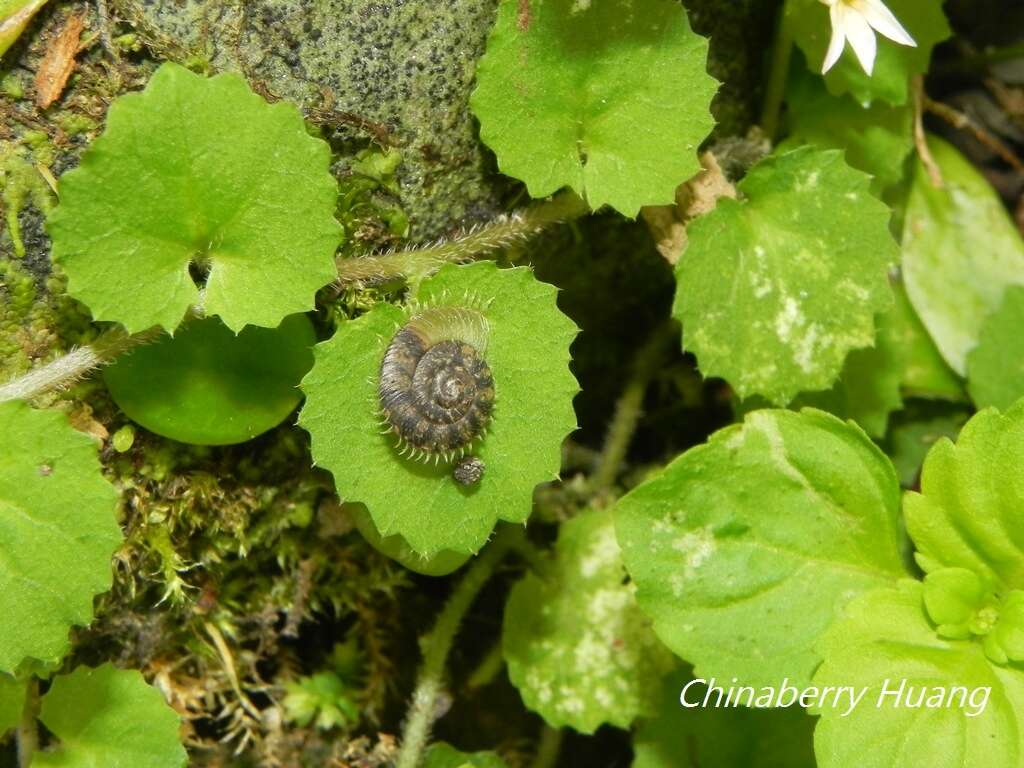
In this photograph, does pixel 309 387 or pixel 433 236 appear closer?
pixel 309 387

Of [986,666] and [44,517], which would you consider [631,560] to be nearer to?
[986,666]

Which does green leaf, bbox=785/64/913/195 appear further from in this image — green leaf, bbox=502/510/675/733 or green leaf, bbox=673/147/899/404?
green leaf, bbox=502/510/675/733

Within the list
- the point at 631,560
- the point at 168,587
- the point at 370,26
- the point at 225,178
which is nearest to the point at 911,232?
the point at 631,560

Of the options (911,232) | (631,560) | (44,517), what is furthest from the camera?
(911,232)

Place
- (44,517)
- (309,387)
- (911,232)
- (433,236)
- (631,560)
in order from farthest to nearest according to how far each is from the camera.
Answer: (911,232), (433,236), (631,560), (309,387), (44,517)

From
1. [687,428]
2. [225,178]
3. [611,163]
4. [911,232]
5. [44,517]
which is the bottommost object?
[687,428]

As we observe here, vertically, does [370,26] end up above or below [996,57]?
above

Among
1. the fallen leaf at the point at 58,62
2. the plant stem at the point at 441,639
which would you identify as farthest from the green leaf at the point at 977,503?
the fallen leaf at the point at 58,62

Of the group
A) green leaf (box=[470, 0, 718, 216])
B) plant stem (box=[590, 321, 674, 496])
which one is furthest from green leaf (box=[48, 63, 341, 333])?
plant stem (box=[590, 321, 674, 496])
